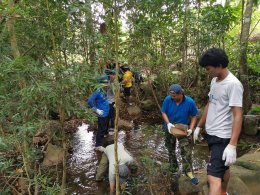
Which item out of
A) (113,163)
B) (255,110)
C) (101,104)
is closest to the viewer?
(113,163)

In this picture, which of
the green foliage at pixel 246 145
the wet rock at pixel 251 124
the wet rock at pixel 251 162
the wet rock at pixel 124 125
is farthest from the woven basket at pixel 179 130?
the wet rock at pixel 124 125

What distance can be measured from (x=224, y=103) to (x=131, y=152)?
3.97 m

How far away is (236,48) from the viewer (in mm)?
7227

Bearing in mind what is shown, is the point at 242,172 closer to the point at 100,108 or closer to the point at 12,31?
the point at 100,108

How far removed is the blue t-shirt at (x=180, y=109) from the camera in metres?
4.39

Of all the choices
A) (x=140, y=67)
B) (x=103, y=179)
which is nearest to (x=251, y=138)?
(x=140, y=67)

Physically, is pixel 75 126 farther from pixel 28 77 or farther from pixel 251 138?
pixel 28 77

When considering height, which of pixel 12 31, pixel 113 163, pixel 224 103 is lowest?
pixel 113 163

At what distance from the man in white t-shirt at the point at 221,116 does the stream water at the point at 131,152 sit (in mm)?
1006

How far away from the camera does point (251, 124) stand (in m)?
6.59

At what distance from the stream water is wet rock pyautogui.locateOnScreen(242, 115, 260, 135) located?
1.03 m

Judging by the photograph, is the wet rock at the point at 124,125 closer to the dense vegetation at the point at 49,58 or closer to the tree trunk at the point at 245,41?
the tree trunk at the point at 245,41

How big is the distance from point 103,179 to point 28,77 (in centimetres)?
278

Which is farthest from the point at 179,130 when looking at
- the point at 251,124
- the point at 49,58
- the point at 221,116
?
the point at 251,124
